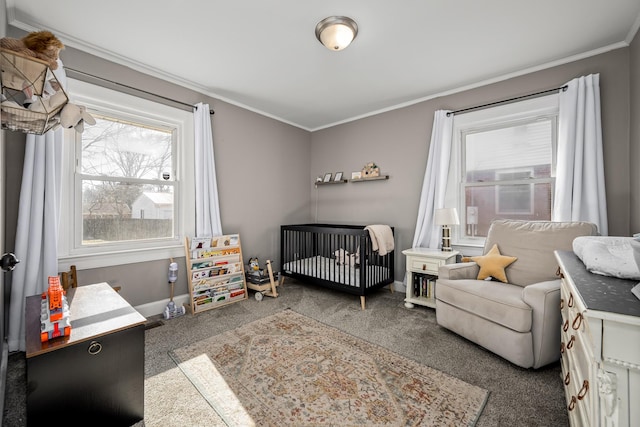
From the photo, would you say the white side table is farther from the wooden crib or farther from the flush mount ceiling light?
the flush mount ceiling light

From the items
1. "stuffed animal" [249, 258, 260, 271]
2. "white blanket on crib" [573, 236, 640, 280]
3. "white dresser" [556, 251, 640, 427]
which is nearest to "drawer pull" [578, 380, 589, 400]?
"white dresser" [556, 251, 640, 427]

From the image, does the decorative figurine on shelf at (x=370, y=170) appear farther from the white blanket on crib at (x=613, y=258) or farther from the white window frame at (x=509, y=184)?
the white blanket on crib at (x=613, y=258)

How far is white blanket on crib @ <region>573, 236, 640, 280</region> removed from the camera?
1.02m

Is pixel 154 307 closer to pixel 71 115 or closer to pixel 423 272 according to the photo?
pixel 71 115

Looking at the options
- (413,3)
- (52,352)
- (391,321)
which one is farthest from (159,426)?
(413,3)

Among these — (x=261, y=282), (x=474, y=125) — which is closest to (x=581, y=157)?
(x=474, y=125)

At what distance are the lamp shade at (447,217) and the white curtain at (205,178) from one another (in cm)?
244

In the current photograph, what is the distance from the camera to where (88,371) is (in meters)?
1.12

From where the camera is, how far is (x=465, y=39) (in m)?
2.09

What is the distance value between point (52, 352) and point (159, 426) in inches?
24.4

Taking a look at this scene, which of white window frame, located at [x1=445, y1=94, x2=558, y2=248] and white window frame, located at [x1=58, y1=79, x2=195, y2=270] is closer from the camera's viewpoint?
white window frame, located at [x1=58, y1=79, x2=195, y2=270]

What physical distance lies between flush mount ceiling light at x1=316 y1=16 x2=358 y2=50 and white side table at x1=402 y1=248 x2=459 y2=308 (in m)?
2.07

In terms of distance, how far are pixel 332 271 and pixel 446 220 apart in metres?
1.42

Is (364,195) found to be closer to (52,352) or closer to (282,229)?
(282,229)
